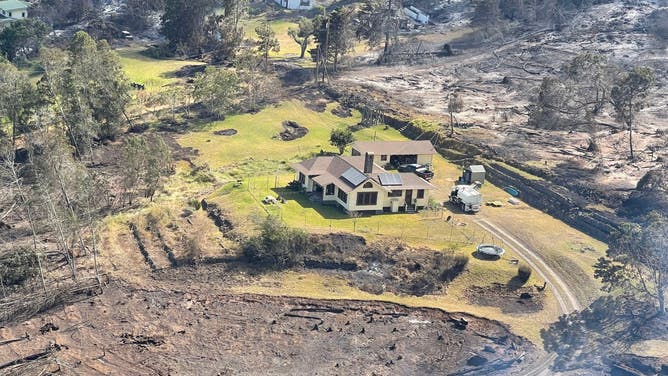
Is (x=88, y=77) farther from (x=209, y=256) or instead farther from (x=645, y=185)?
(x=645, y=185)

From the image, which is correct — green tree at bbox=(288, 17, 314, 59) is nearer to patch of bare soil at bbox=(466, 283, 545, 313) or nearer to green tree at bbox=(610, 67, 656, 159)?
green tree at bbox=(610, 67, 656, 159)

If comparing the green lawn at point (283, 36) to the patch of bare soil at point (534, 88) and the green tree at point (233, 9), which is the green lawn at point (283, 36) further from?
the patch of bare soil at point (534, 88)

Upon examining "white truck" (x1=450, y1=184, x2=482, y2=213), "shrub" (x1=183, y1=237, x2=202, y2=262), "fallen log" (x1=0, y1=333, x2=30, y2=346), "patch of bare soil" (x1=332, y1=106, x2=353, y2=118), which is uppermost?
"patch of bare soil" (x1=332, y1=106, x2=353, y2=118)

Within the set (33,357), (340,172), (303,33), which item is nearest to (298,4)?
(303,33)

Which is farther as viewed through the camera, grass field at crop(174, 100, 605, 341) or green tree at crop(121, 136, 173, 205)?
green tree at crop(121, 136, 173, 205)

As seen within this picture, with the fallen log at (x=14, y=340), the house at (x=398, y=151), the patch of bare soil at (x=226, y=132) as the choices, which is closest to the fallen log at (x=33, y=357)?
the fallen log at (x=14, y=340)

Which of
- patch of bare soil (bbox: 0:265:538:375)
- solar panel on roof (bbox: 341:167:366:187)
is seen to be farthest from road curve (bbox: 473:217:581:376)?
solar panel on roof (bbox: 341:167:366:187)
